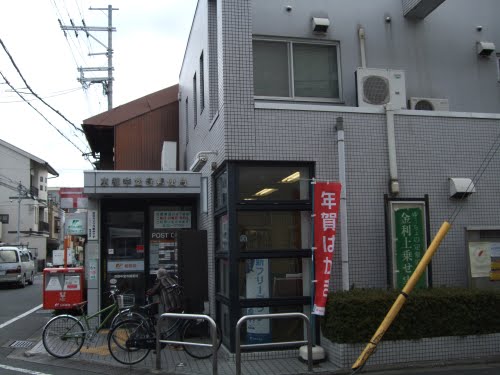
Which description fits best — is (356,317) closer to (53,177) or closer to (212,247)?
(212,247)

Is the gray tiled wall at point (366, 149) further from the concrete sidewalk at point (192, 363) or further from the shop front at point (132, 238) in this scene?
the shop front at point (132, 238)

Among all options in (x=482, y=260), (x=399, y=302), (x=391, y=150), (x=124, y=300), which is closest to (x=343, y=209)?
(x=391, y=150)

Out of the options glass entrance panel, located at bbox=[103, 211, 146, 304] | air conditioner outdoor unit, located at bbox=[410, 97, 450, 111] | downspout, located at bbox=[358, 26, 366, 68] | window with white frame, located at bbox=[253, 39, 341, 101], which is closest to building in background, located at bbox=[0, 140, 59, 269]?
glass entrance panel, located at bbox=[103, 211, 146, 304]

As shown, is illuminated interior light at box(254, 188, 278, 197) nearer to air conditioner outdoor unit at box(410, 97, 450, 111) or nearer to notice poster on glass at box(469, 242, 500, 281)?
notice poster on glass at box(469, 242, 500, 281)

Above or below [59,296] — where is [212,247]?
above

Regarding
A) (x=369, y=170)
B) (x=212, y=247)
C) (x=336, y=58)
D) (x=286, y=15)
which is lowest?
(x=212, y=247)

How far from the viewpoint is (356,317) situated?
7160mm

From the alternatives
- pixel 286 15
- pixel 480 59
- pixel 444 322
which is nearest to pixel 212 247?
pixel 444 322

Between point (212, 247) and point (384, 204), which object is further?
point (212, 247)

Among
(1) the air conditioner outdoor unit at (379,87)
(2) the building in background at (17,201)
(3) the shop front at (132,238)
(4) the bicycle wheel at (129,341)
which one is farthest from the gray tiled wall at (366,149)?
(2) the building in background at (17,201)

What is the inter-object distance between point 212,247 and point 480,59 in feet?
22.5

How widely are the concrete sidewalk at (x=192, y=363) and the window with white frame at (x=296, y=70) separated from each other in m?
4.68

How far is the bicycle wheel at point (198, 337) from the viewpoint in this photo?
7941 mm

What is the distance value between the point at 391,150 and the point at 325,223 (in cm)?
184
